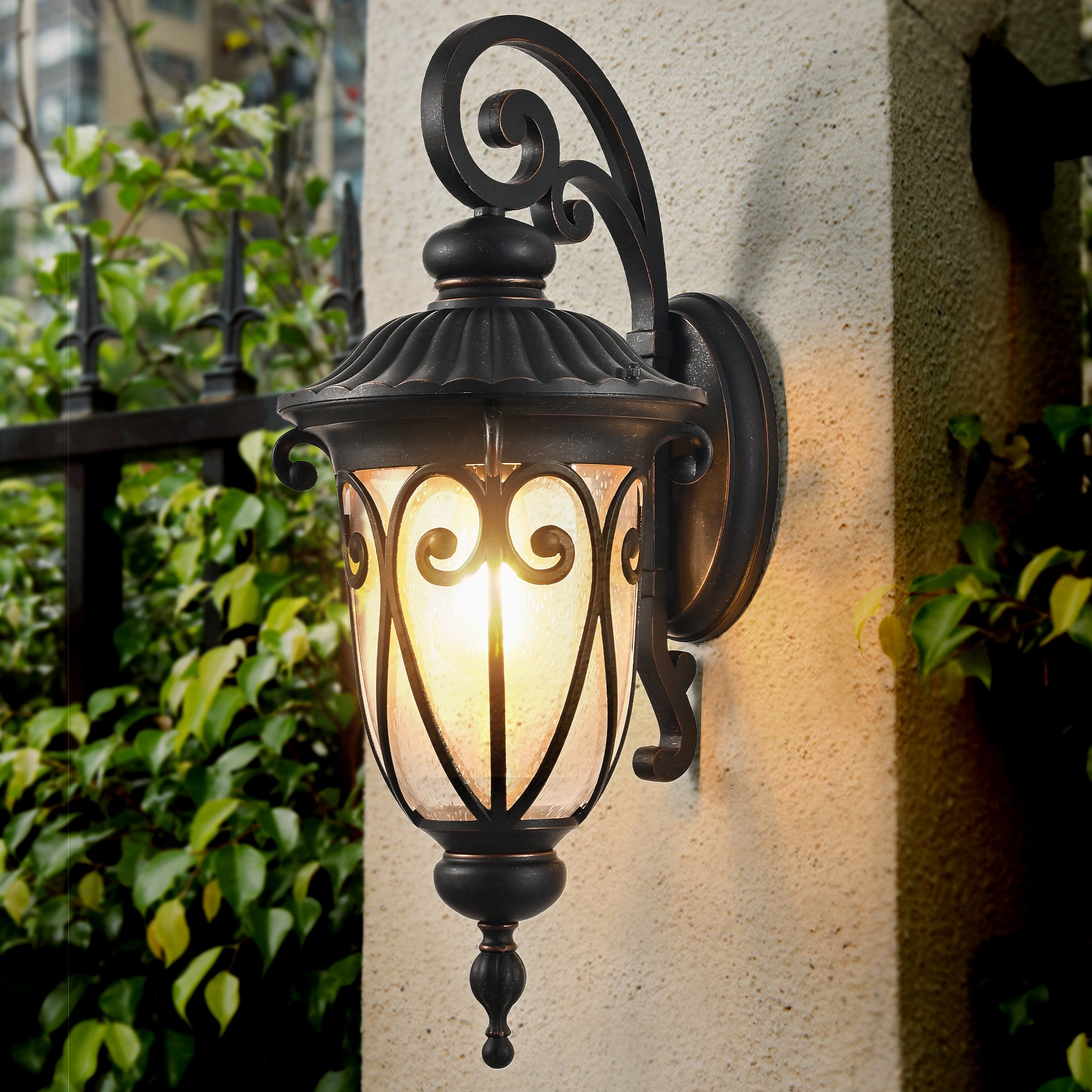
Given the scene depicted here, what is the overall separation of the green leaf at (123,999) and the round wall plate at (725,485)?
4.06 ft

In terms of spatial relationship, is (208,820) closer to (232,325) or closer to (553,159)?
(232,325)

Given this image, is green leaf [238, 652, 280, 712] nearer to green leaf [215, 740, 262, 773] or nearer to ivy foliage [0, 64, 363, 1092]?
ivy foliage [0, 64, 363, 1092]

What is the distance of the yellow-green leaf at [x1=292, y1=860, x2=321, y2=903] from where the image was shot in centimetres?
174

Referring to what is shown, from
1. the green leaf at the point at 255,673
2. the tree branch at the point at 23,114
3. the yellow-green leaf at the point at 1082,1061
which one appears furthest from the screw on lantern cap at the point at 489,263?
the tree branch at the point at 23,114

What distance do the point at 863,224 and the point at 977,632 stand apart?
1.32ft

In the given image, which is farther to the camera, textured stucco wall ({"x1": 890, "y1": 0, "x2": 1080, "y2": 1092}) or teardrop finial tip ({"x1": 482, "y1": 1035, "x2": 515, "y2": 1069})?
textured stucco wall ({"x1": 890, "y1": 0, "x2": 1080, "y2": 1092})

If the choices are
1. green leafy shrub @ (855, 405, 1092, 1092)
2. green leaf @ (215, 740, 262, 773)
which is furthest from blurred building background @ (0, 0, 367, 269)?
green leafy shrub @ (855, 405, 1092, 1092)

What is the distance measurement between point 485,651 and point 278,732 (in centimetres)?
102

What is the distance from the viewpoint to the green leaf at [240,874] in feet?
5.62

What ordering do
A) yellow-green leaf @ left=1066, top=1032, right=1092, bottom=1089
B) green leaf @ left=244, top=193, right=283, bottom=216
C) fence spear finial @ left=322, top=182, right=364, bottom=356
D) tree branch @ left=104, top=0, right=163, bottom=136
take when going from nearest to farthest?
yellow-green leaf @ left=1066, top=1032, right=1092, bottom=1089
fence spear finial @ left=322, top=182, right=364, bottom=356
green leaf @ left=244, top=193, right=283, bottom=216
tree branch @ left=104, top=0, right=163, bottom=136

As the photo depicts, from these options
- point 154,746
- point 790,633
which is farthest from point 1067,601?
point 154,746

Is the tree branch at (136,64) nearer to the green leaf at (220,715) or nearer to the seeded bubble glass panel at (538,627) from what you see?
the green leaf at (220,715)

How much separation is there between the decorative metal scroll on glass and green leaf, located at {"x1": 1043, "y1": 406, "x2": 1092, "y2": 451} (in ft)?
1.61

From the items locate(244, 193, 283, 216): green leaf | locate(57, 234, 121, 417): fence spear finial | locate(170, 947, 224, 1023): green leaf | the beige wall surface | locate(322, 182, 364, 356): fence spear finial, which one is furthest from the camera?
locate(244, 193, 283, 216): green leaf
